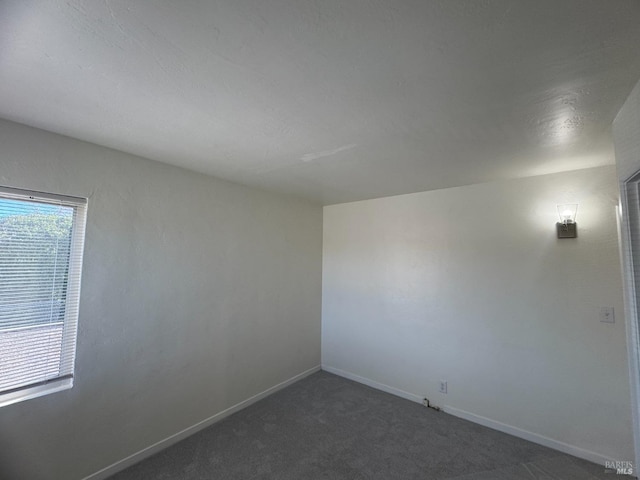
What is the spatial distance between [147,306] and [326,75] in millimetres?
2220

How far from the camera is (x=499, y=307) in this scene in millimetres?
2738

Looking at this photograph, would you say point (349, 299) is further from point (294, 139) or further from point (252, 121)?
point (252, 121)

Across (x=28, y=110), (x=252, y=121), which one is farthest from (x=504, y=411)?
(x=28, y=110)

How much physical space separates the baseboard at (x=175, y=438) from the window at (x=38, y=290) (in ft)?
2.34

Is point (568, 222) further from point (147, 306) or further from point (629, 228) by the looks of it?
point (147, 306)

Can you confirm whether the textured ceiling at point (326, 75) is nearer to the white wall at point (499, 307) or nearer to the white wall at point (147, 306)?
the white wall at point (147, 306)

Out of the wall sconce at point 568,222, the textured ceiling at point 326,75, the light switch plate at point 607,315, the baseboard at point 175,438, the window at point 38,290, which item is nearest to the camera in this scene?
the textured ceiling at point 326,75

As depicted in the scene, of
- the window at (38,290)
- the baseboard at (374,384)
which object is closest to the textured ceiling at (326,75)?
the window at (38,290)

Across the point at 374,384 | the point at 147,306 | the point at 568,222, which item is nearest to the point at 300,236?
the point at 147,306

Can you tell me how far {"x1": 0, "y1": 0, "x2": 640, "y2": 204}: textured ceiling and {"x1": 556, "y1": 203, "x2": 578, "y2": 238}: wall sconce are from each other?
42 cm

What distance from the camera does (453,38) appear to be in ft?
3.37

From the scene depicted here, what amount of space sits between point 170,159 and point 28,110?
859 mm

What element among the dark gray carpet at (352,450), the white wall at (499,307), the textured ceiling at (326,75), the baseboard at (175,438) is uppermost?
the textured ceiling at (326,75)

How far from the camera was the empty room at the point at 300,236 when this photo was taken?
1.08 metres
